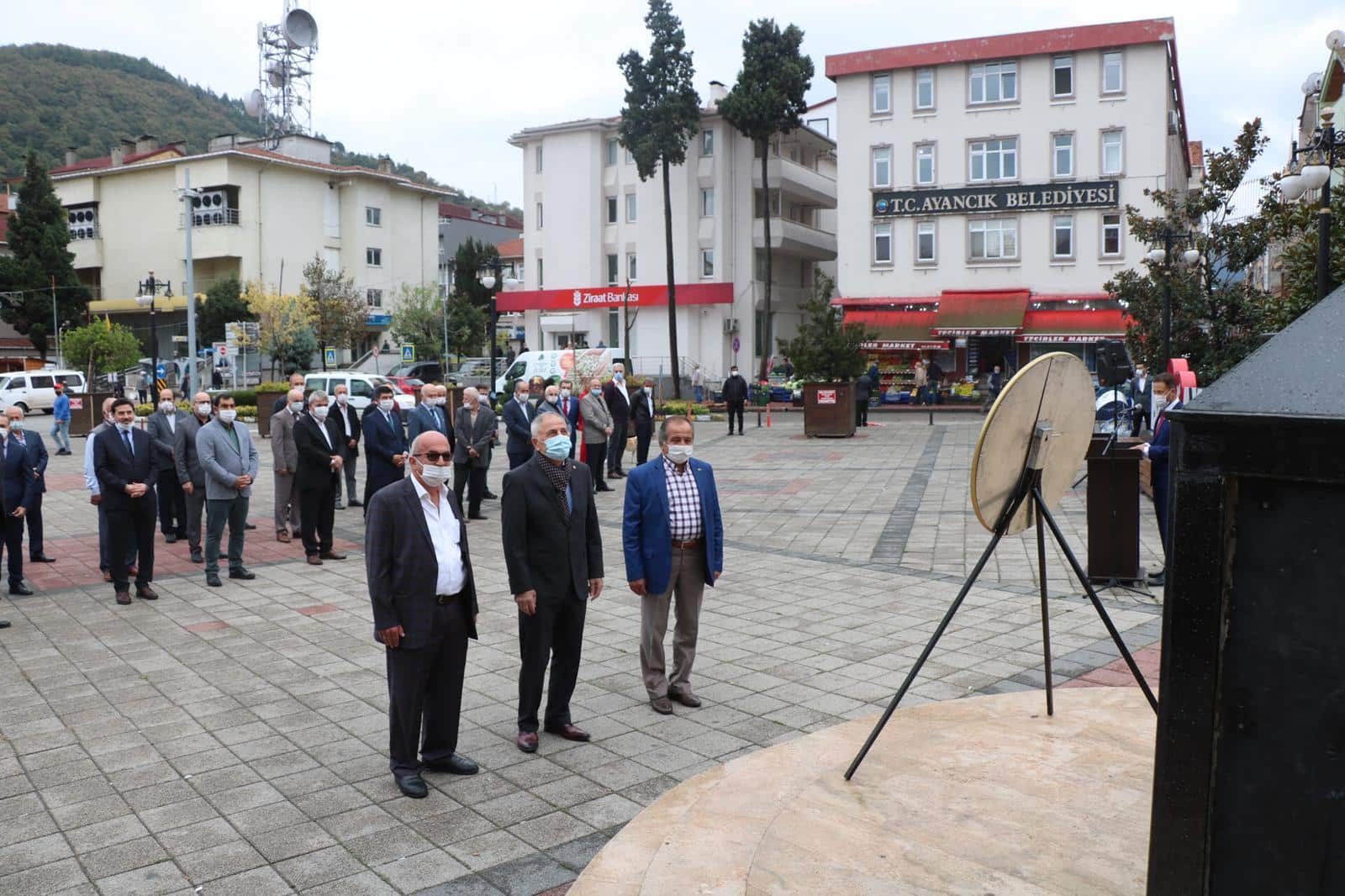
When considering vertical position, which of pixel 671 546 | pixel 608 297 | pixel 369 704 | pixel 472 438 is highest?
pixel 608 297

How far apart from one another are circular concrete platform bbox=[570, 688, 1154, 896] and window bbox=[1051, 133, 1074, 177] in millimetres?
40928

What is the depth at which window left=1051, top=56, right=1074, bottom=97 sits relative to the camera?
137ft

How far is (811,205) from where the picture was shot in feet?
193

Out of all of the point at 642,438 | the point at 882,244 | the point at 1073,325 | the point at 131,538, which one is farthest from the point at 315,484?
the point at 882,244

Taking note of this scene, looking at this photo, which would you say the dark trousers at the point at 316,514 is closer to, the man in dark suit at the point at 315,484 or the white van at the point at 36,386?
the man in dark suit at the point at 315,484

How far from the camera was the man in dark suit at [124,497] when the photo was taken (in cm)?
998

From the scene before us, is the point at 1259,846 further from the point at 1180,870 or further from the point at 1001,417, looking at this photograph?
the point at 1001,417

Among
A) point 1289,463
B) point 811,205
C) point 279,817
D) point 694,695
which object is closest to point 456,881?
point 279,817

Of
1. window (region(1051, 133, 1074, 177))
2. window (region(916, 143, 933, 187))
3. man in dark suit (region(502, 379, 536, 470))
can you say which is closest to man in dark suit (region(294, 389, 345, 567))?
man in dark suit (region(502, 379, 536, 470))

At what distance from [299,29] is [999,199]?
173ft

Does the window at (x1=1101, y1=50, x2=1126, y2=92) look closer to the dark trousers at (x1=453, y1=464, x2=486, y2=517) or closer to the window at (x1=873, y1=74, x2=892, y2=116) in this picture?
the window at (x1=873, y1=74, x2=892, y2=116)

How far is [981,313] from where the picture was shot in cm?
4262

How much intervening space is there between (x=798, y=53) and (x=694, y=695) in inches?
1802

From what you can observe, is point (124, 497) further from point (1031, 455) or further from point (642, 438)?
point (642, 438)
